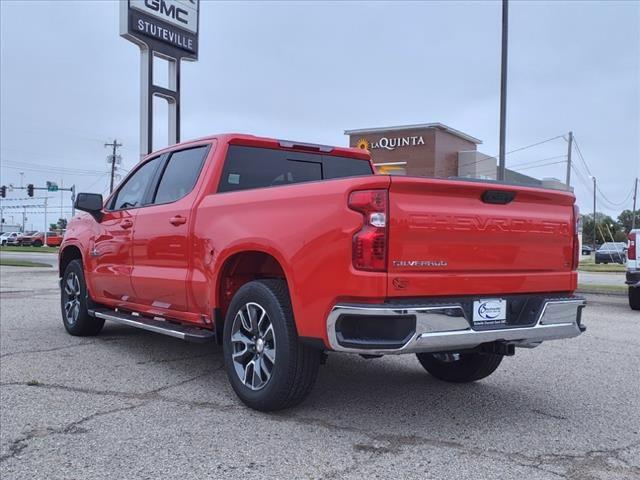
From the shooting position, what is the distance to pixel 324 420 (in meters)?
4.11

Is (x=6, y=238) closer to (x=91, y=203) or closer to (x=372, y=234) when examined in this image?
(x=91, y=203)

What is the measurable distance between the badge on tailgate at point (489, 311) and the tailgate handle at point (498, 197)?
635 mm

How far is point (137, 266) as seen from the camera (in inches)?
228

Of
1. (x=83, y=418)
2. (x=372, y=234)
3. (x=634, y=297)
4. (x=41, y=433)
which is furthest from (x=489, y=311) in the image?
(x=634, y=297)

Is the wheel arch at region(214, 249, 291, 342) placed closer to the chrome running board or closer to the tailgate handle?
the chrome running board

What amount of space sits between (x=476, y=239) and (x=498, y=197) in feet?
1.13

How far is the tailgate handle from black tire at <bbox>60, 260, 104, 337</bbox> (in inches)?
190

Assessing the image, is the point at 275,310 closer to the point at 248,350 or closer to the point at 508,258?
the point at 248,350

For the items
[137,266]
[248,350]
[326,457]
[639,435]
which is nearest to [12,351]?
[137,266]

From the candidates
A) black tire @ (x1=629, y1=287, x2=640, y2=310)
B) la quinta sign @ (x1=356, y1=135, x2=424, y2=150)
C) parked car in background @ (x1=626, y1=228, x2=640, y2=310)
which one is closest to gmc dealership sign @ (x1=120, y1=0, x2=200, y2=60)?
parked car in background @ (x1=626, y1=228, x2=640, y2=310)

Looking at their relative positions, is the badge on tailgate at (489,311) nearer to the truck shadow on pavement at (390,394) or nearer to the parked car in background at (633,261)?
the truck shadow on pavement at (390,394)

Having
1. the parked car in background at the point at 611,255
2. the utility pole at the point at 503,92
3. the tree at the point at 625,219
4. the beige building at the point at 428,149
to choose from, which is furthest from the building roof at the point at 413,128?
the tree at the point at 625,219

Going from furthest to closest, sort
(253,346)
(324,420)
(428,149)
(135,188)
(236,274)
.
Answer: (428,149) → (135,188) → (236,274) → (253,346) → (324,420)

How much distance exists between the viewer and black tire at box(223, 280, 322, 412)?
393cm
